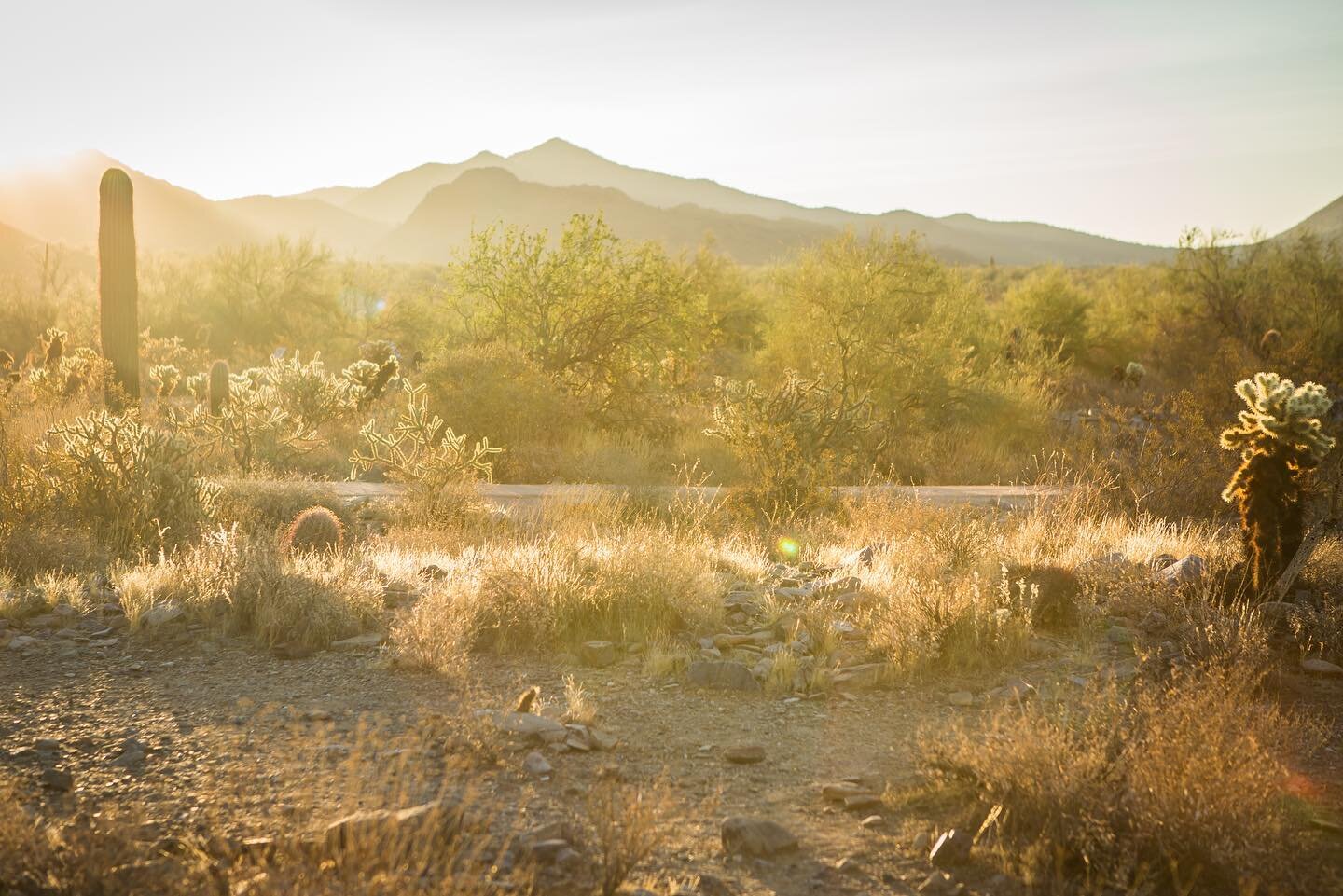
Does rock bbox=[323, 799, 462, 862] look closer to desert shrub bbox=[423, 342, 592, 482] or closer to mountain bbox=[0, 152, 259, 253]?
desert shrub bbox=[423, 342, 592, 482]

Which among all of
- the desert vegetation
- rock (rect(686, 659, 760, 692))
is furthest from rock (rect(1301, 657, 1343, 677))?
rock (rect(686, 659, 760, 692))

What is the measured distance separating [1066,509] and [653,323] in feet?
34.5

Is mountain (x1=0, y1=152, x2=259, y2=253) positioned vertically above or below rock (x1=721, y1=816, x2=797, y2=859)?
above

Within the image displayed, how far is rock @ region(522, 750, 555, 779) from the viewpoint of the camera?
4.90 meters

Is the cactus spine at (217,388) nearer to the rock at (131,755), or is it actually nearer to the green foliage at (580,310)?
the green foliage at (580,310)

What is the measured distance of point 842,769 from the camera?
16.9ft

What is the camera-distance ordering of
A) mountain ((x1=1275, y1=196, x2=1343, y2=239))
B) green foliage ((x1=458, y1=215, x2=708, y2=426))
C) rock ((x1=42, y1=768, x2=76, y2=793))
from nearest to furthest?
rock ((x1=42, y1=768, x2=76, y2=793)), green foliage ((x1=458, y1=215, x2=708, y2=426)), mountain ((x1=1275, y1=196, x2=1343, y2=239))

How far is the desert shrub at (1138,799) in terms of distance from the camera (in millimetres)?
3994

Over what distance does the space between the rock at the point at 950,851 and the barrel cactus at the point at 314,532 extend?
6.51 metres

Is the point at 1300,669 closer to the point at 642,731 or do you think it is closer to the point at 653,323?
the point at 642,731

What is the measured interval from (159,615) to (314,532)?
7.35ft

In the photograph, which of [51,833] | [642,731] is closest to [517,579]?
[642,731]

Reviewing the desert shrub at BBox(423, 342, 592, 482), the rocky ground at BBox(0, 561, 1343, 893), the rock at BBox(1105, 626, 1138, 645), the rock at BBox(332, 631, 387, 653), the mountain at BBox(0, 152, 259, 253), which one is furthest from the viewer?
the mountain at BBox(0, 152, 259, 253)

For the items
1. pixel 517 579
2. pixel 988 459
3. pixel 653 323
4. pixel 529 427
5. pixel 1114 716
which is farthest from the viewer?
pixel 653 323
